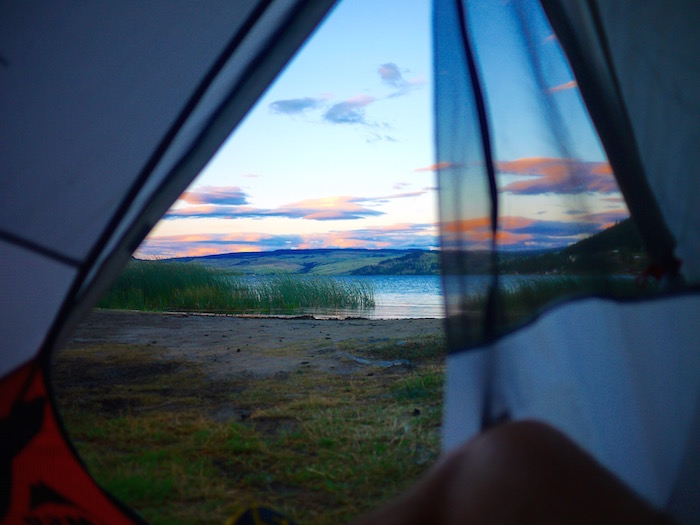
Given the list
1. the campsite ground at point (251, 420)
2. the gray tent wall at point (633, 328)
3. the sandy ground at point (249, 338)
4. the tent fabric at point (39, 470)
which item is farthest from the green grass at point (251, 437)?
the gray tent wall at point (633, 328)

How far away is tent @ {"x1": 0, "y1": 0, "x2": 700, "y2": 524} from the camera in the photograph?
940 millimetres

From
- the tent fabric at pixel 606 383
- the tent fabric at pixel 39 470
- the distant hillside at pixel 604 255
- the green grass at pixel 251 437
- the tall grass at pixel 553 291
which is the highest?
the distant hillside at pixel 604 255

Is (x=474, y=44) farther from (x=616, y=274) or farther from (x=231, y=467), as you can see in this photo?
(x=231, y=467)

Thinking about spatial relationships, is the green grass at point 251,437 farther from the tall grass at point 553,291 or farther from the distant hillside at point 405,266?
the distant hillside at point 405,266

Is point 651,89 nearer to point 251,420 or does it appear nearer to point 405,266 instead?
point 251,420

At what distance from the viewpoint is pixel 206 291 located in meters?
8.28

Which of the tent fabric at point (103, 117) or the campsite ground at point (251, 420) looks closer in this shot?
the tent fabric at point (103, 117)

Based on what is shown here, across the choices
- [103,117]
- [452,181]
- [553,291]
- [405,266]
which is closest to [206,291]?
[103,117]

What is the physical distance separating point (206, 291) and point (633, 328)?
25.9ft

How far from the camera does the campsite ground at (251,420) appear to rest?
5.73ft

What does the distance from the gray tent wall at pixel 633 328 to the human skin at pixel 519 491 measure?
165mm

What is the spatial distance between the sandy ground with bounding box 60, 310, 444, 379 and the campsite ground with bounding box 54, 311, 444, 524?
0.10 feet

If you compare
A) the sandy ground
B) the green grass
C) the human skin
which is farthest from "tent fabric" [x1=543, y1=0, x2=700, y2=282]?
the sandy ground

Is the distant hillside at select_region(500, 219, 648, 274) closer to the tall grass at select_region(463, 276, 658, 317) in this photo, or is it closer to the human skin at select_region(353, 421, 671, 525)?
the tall grass at select_region(463, 276, 658, 317)
